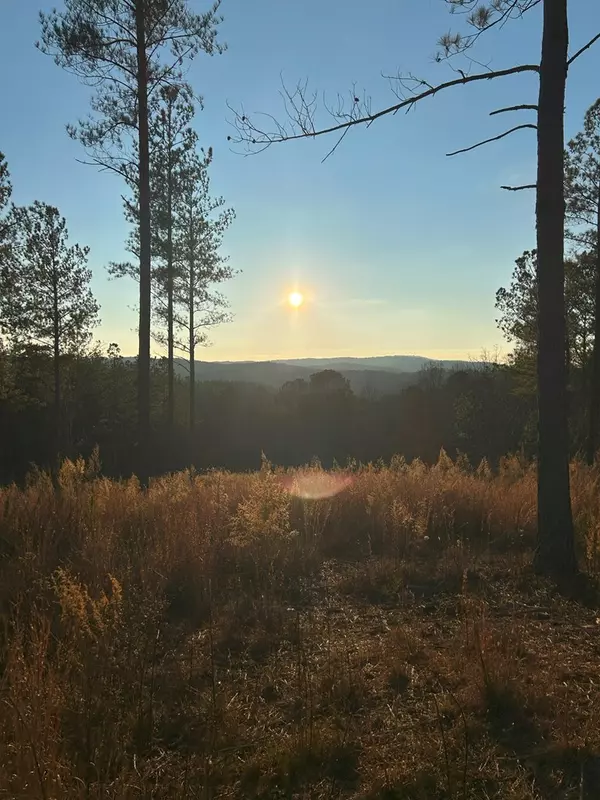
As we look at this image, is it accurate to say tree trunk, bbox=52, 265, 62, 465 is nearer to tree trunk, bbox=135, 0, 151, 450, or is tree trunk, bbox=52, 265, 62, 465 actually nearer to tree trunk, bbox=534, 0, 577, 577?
tree trunk, bbox=135, 0, 151, 450

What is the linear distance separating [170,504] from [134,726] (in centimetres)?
421

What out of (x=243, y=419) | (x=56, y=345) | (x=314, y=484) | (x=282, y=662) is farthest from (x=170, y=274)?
(x=243, y=419)

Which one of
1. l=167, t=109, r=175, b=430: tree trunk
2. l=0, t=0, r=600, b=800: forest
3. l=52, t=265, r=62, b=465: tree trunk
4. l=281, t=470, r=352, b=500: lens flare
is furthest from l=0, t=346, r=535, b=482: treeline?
l=0, t=0, r=600, b=800: forest

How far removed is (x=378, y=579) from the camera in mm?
4801

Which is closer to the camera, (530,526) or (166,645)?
(166,645)

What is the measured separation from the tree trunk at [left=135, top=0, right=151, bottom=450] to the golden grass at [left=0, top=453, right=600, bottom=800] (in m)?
4.77

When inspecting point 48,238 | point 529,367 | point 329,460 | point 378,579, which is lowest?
point 329,460

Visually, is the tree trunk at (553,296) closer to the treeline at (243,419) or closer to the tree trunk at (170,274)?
the treeline at (243,419)

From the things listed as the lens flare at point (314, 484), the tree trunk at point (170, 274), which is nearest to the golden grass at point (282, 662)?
the lens flare at point (314, 484)

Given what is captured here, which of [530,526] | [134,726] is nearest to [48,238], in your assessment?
[530,526]

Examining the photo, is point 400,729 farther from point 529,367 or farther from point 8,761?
point 529,367

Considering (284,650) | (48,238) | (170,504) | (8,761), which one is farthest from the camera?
(48,238)

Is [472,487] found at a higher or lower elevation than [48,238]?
lower

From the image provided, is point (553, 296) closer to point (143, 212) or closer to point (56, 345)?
point (143, 212)
